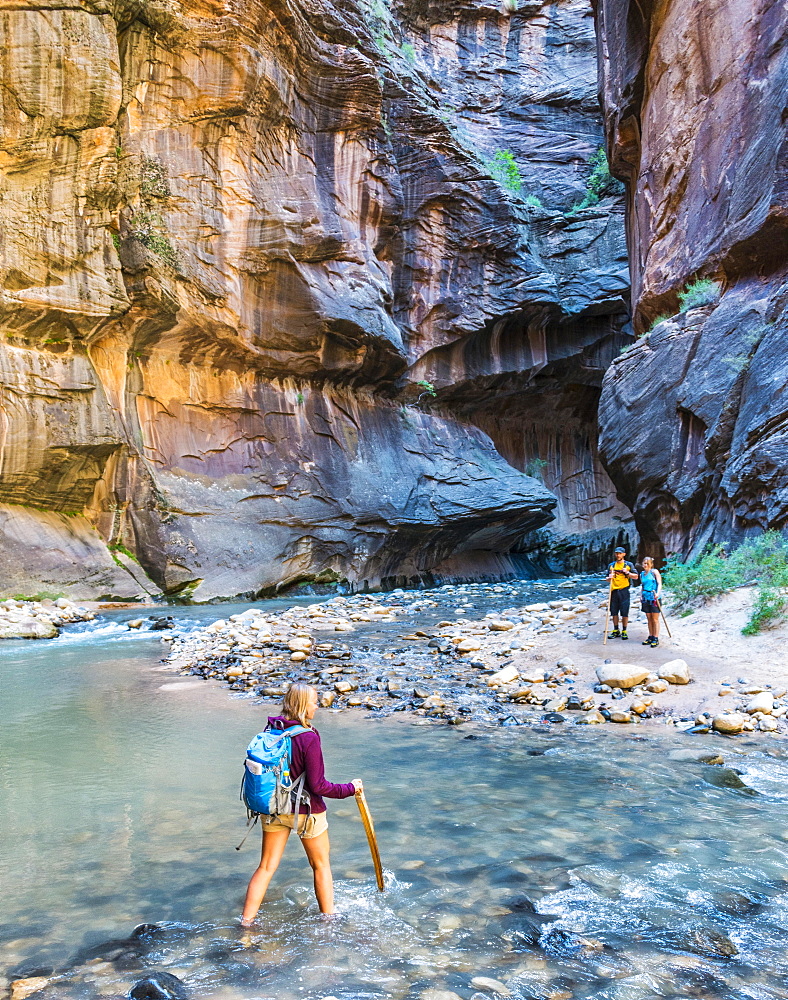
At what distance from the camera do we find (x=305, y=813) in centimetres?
312

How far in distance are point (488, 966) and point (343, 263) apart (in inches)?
920

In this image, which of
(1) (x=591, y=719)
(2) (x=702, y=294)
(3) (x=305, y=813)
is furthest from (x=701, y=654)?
(2) (x=702, y=294)

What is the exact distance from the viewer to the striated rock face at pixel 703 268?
1254 centimetres

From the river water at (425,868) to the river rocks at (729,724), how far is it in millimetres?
247

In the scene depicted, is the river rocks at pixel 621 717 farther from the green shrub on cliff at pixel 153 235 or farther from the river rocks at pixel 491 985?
the green shrub on cliff at pixel 153 235

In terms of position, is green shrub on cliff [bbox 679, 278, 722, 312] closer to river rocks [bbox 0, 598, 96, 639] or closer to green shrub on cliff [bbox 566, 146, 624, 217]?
river rocks [bbox 0, 598, 96, 639]

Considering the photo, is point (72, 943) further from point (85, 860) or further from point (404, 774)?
point (404, 774)

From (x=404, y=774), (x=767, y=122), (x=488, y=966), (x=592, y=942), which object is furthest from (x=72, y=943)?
(x=767, y=122)

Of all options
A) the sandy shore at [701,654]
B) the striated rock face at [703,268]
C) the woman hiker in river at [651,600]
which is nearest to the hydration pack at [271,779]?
the sandy shore at [701,654]

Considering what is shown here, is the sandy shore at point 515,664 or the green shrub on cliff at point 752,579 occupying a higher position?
the green shrub on cliff at point 752,579

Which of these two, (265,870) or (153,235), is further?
(153,235)

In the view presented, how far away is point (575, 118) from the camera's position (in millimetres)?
34438

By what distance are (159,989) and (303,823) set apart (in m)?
0.82

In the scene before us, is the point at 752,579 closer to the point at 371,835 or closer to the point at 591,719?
the point at 591,719
